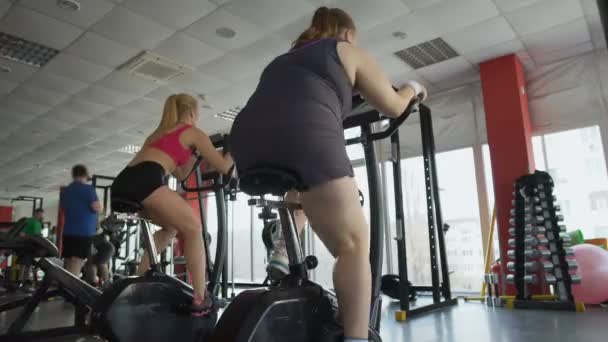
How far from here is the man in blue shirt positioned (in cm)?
377

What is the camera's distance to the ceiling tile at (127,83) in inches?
213

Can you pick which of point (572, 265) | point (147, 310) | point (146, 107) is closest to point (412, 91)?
point (147, 310)

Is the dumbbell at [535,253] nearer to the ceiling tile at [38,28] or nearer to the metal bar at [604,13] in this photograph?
the metal bar at [604,13]

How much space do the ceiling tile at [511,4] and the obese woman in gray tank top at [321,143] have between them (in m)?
3.40

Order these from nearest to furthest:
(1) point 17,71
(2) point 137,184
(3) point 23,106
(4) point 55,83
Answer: (2) point 137,184, (1) point 17,71, (4) point 55,83, (3) point 23,106

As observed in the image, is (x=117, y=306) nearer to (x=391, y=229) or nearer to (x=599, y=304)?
(x=599, y=304)

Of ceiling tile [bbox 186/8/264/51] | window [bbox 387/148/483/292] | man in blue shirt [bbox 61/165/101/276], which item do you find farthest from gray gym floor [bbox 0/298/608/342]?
ceiling tile [bbox 186/8/264/51]

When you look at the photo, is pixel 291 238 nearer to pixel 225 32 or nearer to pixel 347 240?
pixel 347 240

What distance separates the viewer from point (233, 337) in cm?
123

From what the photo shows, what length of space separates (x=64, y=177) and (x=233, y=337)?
12230mm

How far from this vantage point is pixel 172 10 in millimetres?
4012

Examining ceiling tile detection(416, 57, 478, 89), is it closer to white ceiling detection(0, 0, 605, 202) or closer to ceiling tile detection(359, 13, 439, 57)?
white ceiling detection(0, 0, 605, 202)

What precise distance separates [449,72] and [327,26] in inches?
179

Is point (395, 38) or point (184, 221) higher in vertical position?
point (395, 38)
